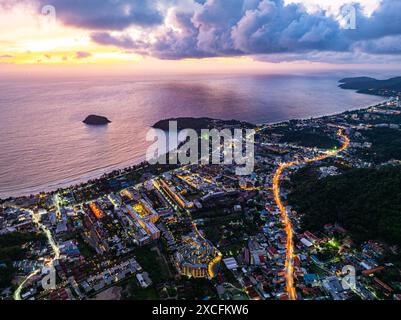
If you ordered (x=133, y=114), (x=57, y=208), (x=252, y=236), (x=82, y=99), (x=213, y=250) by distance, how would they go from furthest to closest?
1. (x=82, y=99)
2. (x=133, y=114)
3. (x=57, y=208)
4. (x=252, y=236)
5. (x=213, y=250)

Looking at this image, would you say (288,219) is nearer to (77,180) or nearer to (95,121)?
(77,180)

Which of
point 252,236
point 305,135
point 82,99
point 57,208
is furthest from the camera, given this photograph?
point 82,99

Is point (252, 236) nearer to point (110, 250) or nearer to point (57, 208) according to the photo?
point (110, 250)

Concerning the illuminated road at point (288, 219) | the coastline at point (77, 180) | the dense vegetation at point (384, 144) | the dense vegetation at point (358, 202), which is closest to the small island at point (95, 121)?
the coastline at point (77, 180)

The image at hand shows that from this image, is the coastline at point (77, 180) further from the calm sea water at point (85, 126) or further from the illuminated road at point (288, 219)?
the illuminated road at point (288, 219)

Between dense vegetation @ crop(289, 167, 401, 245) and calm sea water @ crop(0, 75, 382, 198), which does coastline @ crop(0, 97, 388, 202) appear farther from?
dense vegetation @ crop(289, 167, 401, 245)

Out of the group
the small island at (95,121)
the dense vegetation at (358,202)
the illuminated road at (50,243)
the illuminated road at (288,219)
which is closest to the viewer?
the illuminated road at (50,243)

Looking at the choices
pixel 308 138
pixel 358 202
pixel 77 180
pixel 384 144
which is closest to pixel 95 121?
pixel 77 180

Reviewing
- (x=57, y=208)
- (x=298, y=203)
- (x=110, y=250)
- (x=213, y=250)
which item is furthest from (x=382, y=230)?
(x=57, y=208)
